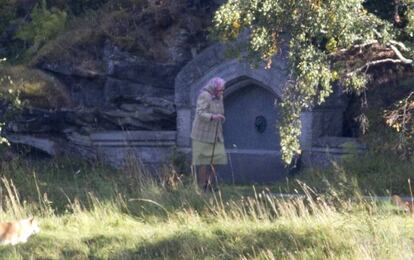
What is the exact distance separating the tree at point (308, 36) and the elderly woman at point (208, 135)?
225cm

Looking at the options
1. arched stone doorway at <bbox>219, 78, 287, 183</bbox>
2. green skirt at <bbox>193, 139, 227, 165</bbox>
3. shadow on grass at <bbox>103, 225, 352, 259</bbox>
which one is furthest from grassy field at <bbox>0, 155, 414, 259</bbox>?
arched stone doorway at <bbox>219, 78, 287, 183</bbox>

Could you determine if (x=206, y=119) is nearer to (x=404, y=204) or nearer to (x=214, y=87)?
(x=214, y=87)

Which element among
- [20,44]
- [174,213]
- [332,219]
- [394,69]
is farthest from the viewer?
[20,44]

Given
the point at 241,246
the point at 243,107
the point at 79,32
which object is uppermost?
the point at 79,32

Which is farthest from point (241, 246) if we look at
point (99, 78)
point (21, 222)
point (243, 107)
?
point (99, 78)

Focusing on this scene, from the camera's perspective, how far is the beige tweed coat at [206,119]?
15.5 meters

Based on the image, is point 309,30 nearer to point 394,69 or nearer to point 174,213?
point 174,213

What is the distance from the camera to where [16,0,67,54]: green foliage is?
20.5 meters

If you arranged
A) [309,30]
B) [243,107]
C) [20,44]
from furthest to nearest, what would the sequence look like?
[20,44] < [243,107] < [309,30]

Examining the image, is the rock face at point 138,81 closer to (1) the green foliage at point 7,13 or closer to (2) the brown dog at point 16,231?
(1) the green foliage at point 7,13

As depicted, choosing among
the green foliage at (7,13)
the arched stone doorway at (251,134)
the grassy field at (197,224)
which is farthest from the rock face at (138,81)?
the grassy field at (197,224)

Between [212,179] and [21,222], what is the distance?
12.8 ft

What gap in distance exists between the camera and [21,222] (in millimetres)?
12641

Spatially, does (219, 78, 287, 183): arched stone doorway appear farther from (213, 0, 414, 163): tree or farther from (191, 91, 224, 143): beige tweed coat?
(213, 0, 414, 163): tree
